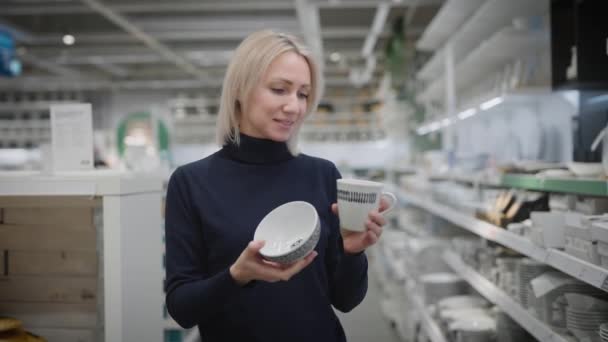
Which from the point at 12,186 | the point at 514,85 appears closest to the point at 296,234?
the point at 12,186

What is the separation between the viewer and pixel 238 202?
53.3 inches

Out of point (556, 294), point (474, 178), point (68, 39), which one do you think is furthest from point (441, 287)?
point (68, 39)

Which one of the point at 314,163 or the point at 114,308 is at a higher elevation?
the point at 314,163

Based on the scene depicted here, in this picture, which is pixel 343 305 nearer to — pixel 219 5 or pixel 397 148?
pixel 219 5

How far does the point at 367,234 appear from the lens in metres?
1.24

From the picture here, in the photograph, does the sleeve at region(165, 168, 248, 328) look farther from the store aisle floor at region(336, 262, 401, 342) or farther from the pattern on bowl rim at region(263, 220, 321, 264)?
the store aisle floor at region(336, 262, 401, 342)

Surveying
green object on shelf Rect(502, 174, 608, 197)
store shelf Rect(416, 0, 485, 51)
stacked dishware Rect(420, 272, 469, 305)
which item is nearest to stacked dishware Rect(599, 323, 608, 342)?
green object on shelf Rect(502, 174, 608, 197)

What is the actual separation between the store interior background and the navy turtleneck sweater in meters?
0.60

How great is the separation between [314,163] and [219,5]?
6.15m

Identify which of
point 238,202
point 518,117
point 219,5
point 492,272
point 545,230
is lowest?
point 492,272

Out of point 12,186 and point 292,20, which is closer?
point 12,186

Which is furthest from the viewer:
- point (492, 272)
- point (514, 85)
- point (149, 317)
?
point (514, 85)

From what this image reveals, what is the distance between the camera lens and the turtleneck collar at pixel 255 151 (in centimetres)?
143

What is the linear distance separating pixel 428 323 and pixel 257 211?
2522 millimetres
